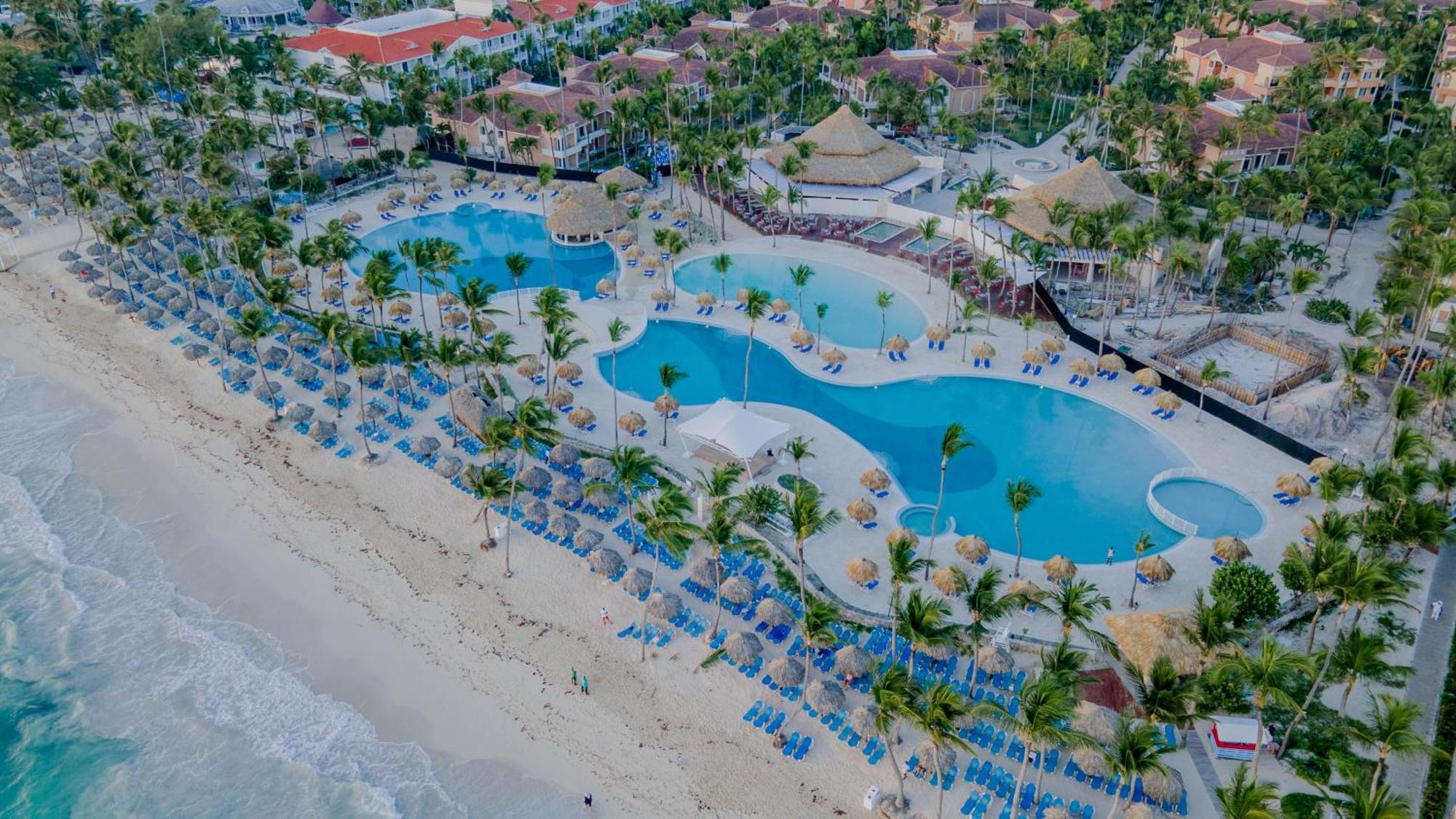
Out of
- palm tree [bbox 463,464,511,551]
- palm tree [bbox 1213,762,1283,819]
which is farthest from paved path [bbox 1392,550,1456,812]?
palm tree [bbox 463,464,511,551]

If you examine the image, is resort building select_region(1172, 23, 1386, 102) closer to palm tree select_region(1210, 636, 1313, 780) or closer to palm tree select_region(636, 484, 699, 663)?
palm tree select_region(1210, 636, 1313, 780)

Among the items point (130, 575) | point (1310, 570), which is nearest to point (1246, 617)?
point (1310, 570)

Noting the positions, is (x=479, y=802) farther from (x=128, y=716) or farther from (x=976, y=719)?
(x=976, y=719)

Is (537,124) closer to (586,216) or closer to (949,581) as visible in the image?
(586,216)

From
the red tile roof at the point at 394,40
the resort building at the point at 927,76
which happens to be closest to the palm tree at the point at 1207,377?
the resort building at the point at 927,76

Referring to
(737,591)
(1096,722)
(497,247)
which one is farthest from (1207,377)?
(497,247)
